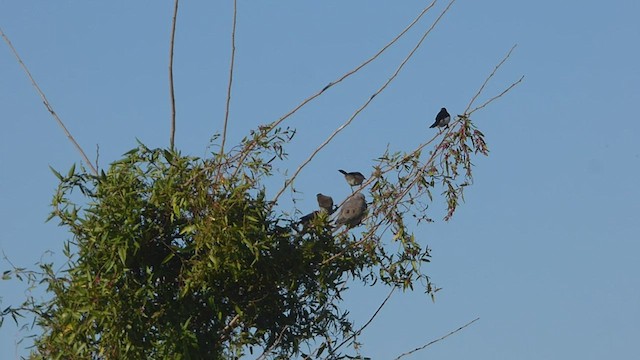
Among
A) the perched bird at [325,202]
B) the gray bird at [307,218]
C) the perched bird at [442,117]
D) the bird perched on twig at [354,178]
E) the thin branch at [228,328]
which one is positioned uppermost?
the perched bird at [442,117]

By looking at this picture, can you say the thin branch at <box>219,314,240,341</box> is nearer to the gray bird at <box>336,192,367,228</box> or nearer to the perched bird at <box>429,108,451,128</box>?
the gray bird at <box>336,192,367,228</box>

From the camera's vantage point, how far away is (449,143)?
20.2 feet


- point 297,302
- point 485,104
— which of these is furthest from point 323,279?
point 485,104

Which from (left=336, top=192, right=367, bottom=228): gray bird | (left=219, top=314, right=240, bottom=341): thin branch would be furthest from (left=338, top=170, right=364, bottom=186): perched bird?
(left=219, top=314, right=240, bottom=341): thin branch

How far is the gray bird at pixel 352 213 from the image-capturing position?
6461 millimetres

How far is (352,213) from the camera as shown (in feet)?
21.2

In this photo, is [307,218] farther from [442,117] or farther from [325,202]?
[442,117]

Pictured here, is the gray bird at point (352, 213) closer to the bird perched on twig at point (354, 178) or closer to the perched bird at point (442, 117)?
the bird perched on twig at point (354, 178)

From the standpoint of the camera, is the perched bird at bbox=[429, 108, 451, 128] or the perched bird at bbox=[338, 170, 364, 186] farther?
the perched bird at bbox=[429, 108, 451, 128]

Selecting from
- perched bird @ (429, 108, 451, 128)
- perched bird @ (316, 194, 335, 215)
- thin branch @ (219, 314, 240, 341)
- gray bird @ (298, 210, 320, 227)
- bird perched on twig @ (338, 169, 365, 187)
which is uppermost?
perched bird @ (429, 108, 451, 128)

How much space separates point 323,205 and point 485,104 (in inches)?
60.9

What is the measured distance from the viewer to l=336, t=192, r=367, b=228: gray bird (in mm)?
6461

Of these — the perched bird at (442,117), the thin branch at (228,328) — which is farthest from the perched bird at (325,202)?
the perched bird at (442,117)

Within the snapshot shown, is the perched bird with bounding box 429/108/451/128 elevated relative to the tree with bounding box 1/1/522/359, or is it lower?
elevated
